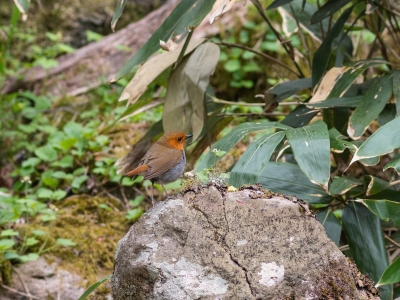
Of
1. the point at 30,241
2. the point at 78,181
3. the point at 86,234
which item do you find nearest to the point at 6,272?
the point at 30,241

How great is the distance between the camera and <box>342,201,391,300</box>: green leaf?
249 centimetres

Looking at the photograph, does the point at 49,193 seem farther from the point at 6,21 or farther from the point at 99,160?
the point at 6,21

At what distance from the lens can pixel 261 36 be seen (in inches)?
237

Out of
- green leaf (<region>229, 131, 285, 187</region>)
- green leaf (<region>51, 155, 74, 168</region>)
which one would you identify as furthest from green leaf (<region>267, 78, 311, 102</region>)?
green leaf (<region>51, 155, 74, 168</region>)

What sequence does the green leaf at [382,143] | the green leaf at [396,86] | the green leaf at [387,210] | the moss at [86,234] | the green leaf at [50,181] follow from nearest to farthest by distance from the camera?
1. the green leaf at [382,143]
2. the green leaf at [387,210]
3. the green leaf at [396,86]
4. the moss at [86,234]
5. the green leaf at [50,181]

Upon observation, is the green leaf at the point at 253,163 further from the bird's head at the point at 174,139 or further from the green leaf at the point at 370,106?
the bird's head at the point at 174,139

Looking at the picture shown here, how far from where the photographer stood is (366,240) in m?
2.58

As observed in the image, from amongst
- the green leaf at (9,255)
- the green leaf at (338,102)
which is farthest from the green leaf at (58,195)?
the green leaf at (338,102)

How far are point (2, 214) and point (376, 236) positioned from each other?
238 centimetres

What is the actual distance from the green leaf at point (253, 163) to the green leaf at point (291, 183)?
345 millimetres

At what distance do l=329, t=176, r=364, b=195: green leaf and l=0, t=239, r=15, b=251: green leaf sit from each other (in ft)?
6.54

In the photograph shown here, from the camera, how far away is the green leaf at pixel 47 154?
467 cm

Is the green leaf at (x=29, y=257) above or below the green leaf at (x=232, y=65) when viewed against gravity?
above

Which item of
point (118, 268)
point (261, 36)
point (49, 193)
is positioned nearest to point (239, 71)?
point (261, 36)
